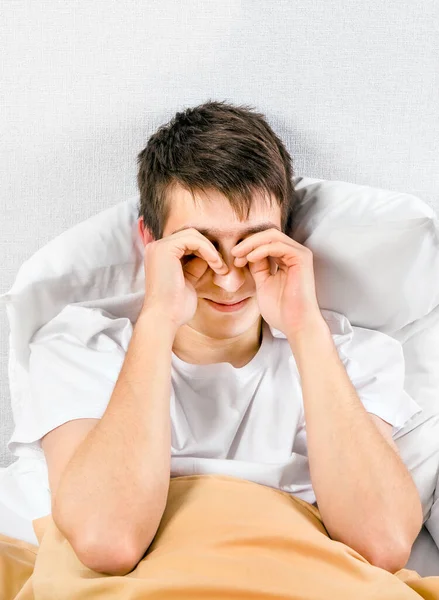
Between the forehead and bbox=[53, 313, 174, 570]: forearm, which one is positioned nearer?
bbox=[53, 313, 174, 570]: forearm

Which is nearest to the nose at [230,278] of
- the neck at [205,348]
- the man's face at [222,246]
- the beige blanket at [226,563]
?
the man's face at [222,246]

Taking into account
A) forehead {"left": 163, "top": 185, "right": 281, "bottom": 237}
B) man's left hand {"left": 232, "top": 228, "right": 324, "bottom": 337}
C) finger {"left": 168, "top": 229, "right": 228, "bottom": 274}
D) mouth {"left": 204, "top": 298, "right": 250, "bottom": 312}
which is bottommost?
mouth {"left": 204, "top": 298, "right": 250, "bottom": 312}

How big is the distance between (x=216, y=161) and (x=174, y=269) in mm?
176

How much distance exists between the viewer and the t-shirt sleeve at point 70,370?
1.08 metres

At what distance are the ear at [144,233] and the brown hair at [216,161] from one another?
1 centimetres

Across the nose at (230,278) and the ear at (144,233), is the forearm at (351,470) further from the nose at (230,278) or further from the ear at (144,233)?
the ear at (144,233)

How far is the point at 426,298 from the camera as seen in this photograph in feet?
4.20

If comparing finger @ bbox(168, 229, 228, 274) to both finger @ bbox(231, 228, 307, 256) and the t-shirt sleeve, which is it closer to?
finger @ bbox(231, 228, 307, 256)

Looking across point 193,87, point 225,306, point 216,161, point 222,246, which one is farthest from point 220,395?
point 193,87

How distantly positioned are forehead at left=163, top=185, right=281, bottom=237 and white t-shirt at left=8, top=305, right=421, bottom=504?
204 mm

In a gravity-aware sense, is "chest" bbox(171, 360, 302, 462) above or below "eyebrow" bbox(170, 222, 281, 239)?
below

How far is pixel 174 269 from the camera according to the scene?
1.11m

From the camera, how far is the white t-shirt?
1.10 meters

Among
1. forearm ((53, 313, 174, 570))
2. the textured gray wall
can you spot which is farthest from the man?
the textured gray wall
